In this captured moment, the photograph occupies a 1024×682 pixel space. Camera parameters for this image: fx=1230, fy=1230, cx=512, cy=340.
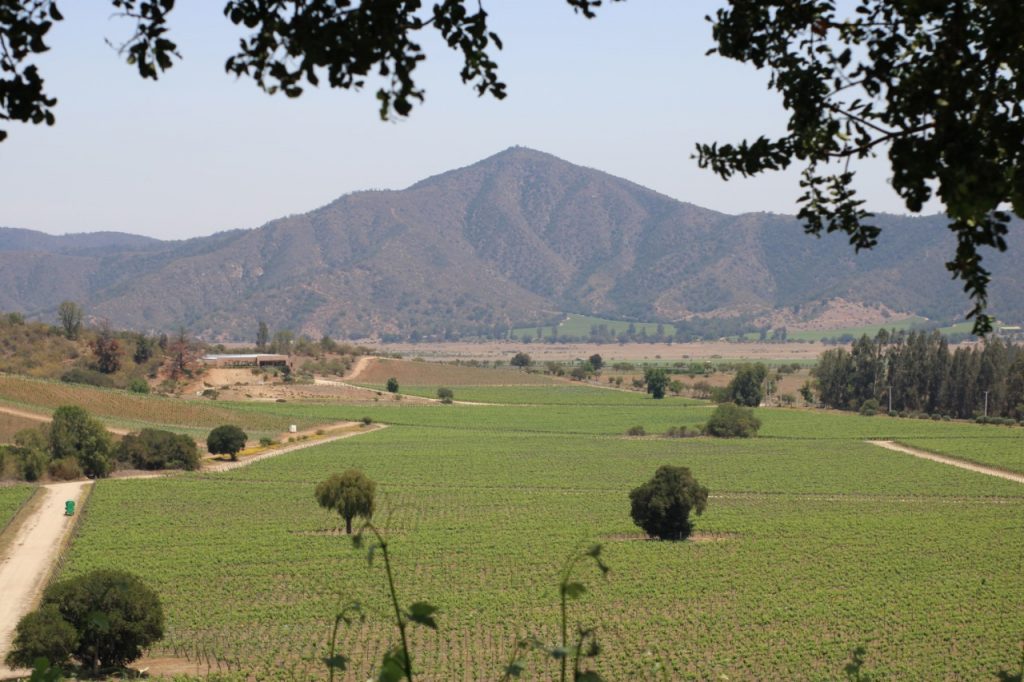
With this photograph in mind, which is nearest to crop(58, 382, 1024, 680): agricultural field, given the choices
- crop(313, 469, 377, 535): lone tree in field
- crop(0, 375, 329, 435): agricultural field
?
crop(313, 469, 377, 535): lone tree in field

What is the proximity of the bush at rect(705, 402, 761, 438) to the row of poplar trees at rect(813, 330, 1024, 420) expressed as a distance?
974 inches

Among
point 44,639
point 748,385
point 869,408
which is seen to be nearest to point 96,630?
point 44,639

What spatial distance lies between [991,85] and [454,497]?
180 ft

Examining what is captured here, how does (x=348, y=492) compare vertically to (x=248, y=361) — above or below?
below

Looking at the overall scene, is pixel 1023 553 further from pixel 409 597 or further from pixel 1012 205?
pixel 1012 205

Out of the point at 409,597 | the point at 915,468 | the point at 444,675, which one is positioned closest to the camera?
the point at 444,675

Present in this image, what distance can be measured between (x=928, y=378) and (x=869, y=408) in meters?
6.35

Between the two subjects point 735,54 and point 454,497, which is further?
point 454,497

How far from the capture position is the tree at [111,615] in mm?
26031

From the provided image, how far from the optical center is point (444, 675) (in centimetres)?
2569

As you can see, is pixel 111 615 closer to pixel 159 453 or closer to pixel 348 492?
pixel 348 492

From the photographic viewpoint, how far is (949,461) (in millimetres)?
78875

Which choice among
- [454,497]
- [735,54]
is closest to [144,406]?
[454,497]

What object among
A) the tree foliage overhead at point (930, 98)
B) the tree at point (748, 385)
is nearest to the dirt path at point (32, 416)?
the tree at point (748, 385)
